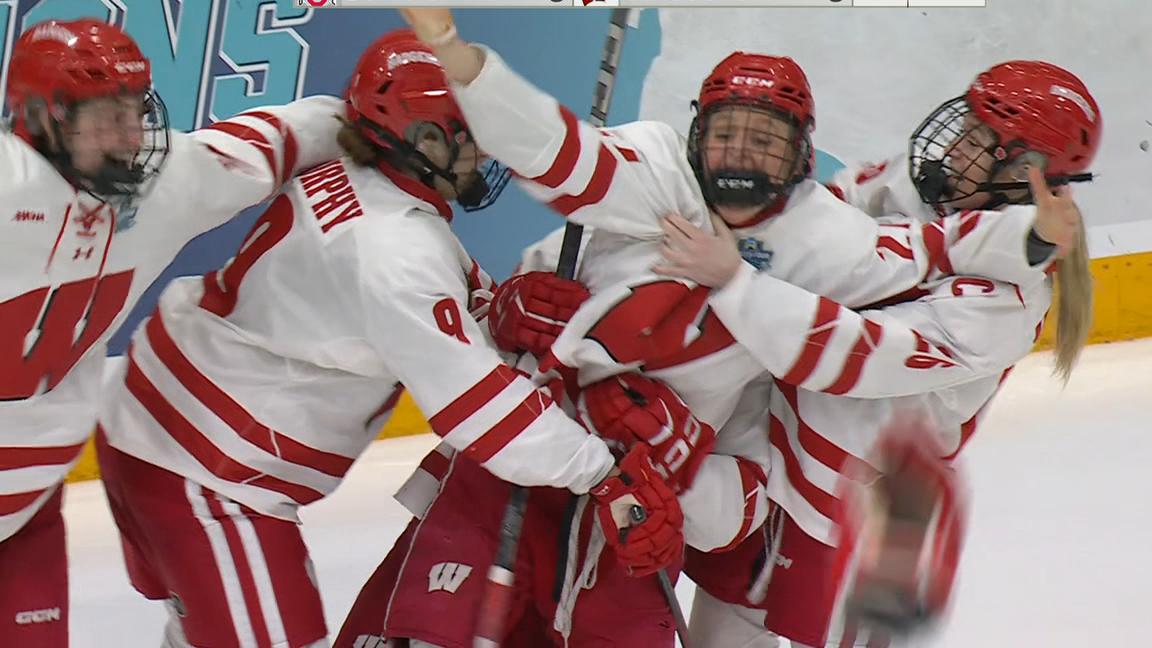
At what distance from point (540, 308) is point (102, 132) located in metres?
0.58

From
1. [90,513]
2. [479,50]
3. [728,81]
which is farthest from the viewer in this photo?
[90,513]

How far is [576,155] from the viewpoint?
184 cm

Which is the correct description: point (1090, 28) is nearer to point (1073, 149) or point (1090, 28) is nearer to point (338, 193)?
point (1073, 149)

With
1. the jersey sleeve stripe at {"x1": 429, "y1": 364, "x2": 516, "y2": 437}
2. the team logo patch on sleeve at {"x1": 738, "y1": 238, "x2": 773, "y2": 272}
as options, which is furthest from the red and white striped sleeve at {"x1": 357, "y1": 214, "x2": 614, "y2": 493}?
the team logo patch on sleeve at {"x1": 738, "y1": 238, "x2": 773, "y2": 272}

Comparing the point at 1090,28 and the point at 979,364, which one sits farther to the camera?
the point at 1090,28

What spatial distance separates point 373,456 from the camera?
11.9ft

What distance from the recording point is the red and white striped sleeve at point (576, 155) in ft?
5.87

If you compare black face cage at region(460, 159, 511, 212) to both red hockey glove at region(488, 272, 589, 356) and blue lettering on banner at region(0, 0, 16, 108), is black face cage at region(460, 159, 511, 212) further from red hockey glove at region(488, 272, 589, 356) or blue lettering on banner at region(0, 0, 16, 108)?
blue lettering on banner at region(0, 0, 16, 108)

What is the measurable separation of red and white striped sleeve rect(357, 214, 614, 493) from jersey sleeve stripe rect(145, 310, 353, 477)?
20 cm

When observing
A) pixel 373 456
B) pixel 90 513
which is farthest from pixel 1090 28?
pixel 90 513

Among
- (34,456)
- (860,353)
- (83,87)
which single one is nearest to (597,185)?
(860,353)

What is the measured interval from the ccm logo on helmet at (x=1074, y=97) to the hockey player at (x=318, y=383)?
0.73m

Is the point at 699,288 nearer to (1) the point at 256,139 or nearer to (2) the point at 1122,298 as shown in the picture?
(1) the point at 256,139

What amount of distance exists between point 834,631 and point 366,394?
2.37ft
